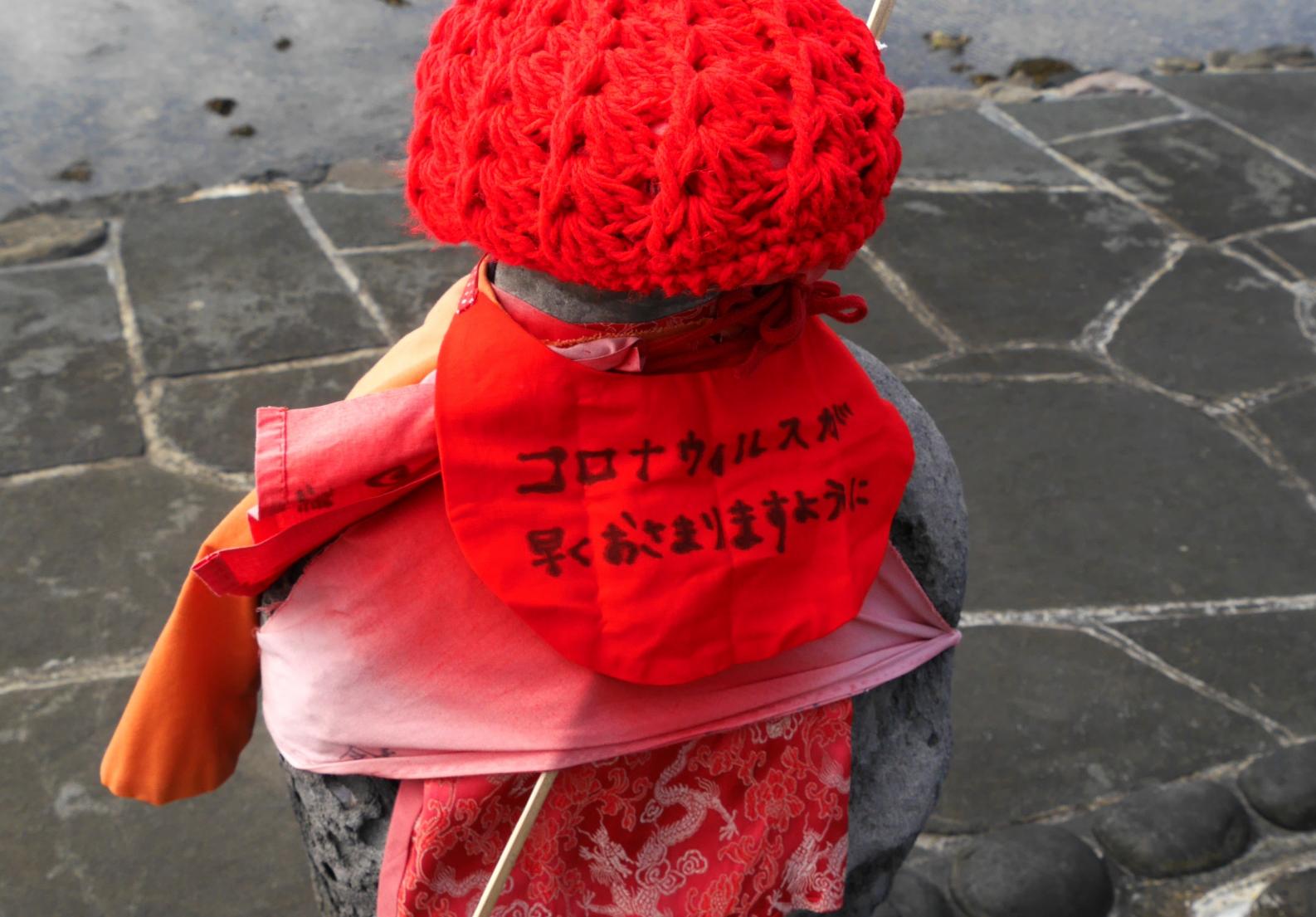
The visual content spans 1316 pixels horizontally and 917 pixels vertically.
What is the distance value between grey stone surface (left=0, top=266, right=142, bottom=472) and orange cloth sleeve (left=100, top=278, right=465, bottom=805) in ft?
6.36

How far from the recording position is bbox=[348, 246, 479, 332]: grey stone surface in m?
3.67

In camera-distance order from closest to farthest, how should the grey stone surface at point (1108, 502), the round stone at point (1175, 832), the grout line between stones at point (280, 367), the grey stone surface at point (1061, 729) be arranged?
the round stone at point (1175, 832)
the grey stone surface at point (1061, 729)
the grey stone surface at point (1108, 502)
the grout line between stones at point (280, 367)

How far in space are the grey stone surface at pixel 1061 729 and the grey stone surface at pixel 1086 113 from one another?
8.20 ft

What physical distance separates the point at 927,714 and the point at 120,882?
1.46 metres

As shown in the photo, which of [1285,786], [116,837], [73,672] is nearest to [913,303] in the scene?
[1285,786]

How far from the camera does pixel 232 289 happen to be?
372 centimetres

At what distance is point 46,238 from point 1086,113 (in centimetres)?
339

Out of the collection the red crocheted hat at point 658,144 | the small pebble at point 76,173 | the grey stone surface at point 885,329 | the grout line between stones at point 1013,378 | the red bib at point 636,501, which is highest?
the red crocheted hat at point 658,144

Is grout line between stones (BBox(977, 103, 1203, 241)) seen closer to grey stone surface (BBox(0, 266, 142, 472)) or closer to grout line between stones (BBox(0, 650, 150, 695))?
grey stone surface (BBox(0, 266, 142, 472))

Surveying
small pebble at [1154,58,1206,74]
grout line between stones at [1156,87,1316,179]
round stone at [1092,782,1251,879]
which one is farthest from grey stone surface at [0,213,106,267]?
small pebble at [1154,58,1206,74]

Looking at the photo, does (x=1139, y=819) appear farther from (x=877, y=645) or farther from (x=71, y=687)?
(x=71, y=687)

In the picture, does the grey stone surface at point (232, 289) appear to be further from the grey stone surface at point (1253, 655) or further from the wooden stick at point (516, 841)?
the wooden stick at point (516, 841)

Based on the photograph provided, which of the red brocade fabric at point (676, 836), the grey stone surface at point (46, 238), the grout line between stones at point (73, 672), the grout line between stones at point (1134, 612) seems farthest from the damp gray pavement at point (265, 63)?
the red brocade fabric at point (676, 836)

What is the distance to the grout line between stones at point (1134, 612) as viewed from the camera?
274 cm
